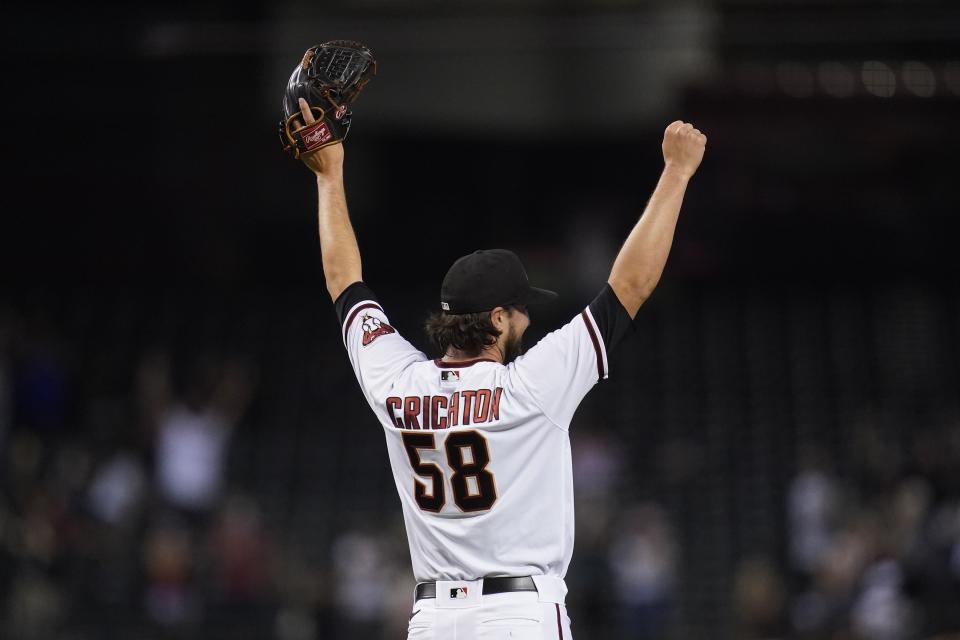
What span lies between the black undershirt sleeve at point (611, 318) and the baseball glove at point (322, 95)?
1058mm

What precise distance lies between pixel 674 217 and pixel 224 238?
52.4ft

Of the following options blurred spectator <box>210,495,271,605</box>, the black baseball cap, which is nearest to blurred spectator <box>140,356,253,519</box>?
blurred spectator <box>210,495,271,605</box>

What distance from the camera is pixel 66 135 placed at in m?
17.9

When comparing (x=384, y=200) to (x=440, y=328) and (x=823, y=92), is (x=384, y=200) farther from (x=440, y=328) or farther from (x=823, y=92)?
(x=440, y=328)

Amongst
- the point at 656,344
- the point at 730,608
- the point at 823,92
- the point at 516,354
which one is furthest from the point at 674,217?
the point at 656,344

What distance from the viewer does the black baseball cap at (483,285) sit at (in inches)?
133

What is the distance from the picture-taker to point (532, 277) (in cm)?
1856

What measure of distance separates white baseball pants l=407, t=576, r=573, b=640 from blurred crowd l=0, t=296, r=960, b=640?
6145 mm

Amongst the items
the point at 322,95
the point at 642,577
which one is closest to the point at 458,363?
the point at 322,95

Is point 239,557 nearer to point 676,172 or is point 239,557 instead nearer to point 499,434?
point 499,434

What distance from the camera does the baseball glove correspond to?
392cm

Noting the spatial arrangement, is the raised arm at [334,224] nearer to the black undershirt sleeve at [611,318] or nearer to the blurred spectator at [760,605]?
the black undershirt sleeve at [611,318]

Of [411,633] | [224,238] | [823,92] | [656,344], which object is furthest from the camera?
[224,238]

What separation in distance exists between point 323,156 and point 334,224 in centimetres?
24
